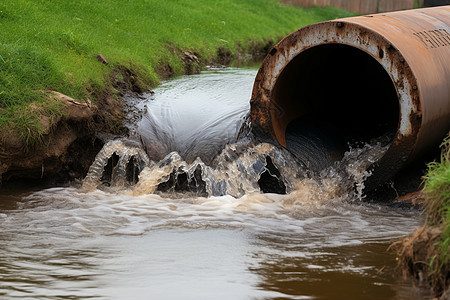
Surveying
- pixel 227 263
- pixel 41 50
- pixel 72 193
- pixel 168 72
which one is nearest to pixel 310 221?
pixel 227 263

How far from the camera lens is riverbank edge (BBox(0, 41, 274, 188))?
261 inches

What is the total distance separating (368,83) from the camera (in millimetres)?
8656

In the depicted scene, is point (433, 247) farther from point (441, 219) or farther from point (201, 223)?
point (201, 223)

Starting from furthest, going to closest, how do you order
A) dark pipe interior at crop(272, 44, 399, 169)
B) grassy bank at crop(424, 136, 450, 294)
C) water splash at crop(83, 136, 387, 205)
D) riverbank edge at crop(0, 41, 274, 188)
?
dark pipe interior at crop(272, 44, 399, 169)
water splash at crop(83, 136, 387, 205)
riverbank edge at crop(0, 41, 274, 188)
grassy bank at crop(424, 136, 450, 294)

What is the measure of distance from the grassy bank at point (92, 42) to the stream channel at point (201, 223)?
805 mm

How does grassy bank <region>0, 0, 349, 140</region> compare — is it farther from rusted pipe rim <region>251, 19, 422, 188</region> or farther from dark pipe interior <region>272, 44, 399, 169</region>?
dark pipe interior <region>272, 44, 399, 169</region>

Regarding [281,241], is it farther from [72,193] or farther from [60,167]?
[60,167]

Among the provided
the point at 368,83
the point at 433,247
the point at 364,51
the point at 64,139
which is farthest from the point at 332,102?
the point at 433,247

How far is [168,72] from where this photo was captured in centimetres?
1105

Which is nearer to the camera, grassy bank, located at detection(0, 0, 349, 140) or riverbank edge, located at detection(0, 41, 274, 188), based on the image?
riverbank edge, located at detection(0, 41, 274, 188)

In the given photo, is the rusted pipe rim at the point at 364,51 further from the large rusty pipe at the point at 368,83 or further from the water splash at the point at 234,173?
the water splash at the point at 234,173

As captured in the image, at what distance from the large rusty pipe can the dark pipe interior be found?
13mm

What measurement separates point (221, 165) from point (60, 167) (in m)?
1.74

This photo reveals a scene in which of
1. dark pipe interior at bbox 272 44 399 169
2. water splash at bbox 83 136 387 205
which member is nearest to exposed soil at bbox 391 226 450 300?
water splash at bbox 83 136 387 205
